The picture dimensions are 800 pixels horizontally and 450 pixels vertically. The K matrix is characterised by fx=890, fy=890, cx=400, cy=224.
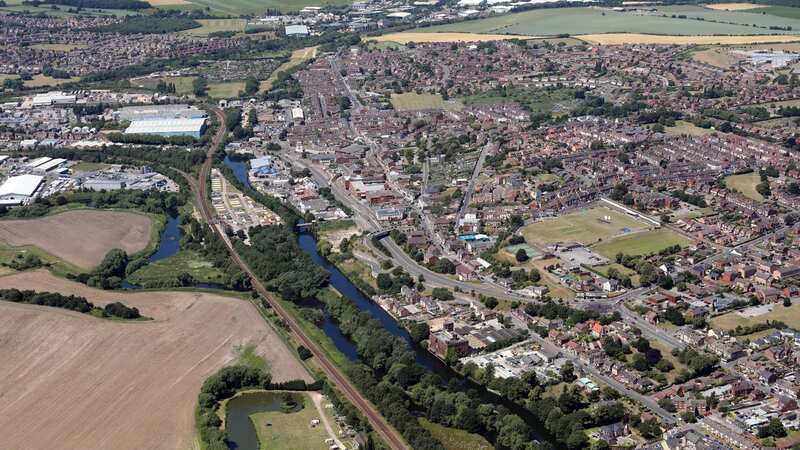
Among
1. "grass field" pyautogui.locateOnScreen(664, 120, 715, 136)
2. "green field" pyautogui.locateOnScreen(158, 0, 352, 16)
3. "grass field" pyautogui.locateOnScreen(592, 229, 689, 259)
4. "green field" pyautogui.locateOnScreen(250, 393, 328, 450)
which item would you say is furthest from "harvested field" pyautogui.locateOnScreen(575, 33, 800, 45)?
"green field" pyautogui.locateOnScreen(250, 393, 328, 450)

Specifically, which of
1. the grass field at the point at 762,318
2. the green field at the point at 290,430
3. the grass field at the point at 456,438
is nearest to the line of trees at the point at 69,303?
the green field at the point at 290,430

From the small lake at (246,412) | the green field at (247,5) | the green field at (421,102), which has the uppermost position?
the green field at (247,5)

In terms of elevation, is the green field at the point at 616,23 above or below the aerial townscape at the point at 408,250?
above

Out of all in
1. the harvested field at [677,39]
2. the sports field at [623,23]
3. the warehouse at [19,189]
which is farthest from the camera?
the sports field at [623,23]

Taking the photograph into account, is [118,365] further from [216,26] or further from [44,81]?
[216,26]

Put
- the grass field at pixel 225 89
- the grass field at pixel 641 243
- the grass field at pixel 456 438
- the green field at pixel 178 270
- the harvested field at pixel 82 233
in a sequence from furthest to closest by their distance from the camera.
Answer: the grass field at pixel 225 89 < the harvested field at pixel 82 233 < the grass field at pixel 641 243 < the green field at pixel 178 270 < the grass field at pixel 456 438

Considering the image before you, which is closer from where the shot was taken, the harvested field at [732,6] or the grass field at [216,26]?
the grass field at [216,26]

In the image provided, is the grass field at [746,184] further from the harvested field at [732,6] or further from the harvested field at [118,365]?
the harvested field at [732,6]

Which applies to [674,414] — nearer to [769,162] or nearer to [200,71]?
[769,162]
